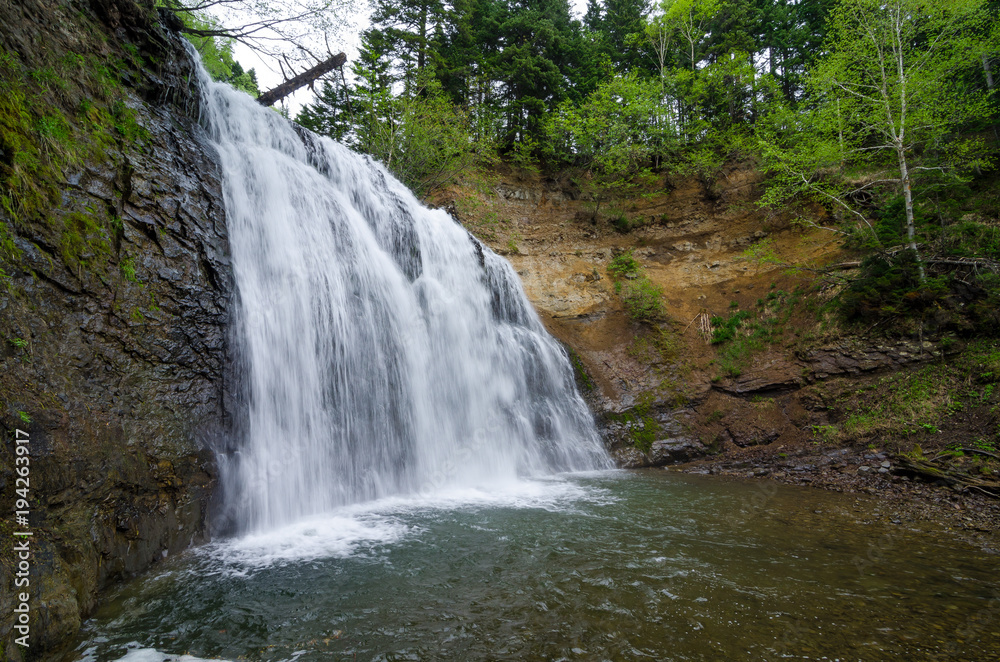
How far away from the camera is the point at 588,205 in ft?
61.7

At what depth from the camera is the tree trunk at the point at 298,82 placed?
10242mm

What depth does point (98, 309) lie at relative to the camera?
4.45 m

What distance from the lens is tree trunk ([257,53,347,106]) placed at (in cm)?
1024

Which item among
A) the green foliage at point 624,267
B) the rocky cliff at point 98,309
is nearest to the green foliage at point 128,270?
the rocky cliff at point 98,309

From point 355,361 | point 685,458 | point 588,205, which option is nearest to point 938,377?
point 685,458

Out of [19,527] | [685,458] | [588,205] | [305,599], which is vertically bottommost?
[685,458]

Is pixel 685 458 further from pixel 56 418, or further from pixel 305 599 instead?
pixel 56 418

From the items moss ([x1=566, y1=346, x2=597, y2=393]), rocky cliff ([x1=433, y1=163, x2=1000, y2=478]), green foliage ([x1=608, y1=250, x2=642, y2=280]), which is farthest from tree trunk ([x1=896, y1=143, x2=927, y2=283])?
moss ([x1=566, y1=346, x2=597, y2=393])

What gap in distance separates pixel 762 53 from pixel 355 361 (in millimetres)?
28009

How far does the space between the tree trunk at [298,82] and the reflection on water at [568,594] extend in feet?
32.4

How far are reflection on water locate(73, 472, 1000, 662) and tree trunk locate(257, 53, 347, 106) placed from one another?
9.87m

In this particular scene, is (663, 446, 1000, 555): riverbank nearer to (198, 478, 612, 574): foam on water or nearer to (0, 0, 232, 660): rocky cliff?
(198, 478, 612, 574): foam on water

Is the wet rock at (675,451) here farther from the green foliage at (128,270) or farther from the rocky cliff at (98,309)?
the green foliage at (128,270)

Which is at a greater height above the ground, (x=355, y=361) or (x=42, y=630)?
(x=355, y=361)
